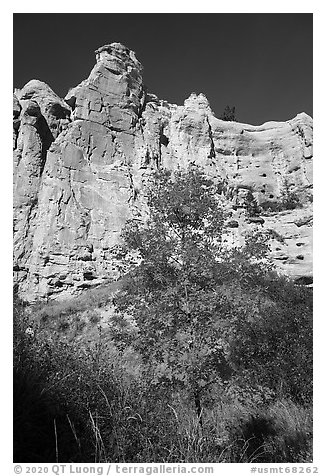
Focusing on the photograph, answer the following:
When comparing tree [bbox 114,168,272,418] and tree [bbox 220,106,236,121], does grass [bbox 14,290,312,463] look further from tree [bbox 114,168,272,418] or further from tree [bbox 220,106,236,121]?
tree [bbox 220,106,236,121]

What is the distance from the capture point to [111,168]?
81.9 feet

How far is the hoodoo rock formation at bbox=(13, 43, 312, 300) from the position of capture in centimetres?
2203

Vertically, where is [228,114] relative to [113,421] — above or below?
above

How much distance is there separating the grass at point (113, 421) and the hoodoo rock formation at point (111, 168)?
13.2 metres

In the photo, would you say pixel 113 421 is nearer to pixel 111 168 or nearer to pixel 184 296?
pixel 184 296

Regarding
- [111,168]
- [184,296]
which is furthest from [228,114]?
[184,296]

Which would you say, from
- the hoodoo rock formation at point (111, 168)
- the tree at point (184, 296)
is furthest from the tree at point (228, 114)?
the tree at point (184, 296)

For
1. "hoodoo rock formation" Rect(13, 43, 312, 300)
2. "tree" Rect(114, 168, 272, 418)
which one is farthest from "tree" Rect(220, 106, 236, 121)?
"tree" Rect(114, 168, 272, 418)

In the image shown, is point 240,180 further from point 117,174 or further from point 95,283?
point 95,283

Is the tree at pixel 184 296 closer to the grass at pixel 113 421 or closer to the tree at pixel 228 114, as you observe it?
the grass at pixel 113 421

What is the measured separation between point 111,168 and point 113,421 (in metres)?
22.3

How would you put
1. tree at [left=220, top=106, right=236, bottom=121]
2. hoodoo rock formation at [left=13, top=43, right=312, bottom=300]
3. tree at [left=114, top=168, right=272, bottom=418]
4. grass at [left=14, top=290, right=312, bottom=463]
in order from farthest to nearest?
tree at [left=220, top=106, right=236, bottom=121]
hoodoo rock formation at [left=13, top=43, right=312, bottom=300]
tree at [left=114, top=168, right=272, bottom=418]
grass at [left=14, top=290, right=312, bottom=463]

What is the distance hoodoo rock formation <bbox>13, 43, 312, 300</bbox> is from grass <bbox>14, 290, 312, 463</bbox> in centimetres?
1320

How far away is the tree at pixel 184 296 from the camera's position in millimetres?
5477
